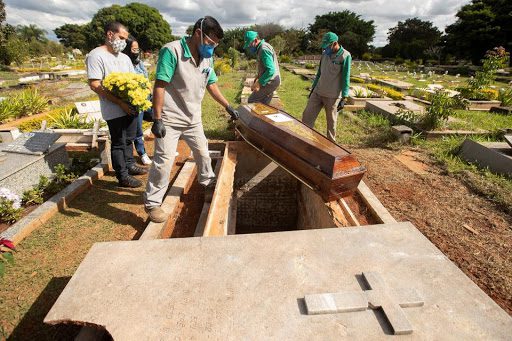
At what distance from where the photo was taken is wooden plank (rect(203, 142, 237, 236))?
2.34 m

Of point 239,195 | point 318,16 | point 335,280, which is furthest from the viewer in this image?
point 318,16

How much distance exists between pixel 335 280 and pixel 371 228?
62 centimetres

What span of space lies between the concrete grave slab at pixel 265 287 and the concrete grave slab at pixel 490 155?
3.66 meters

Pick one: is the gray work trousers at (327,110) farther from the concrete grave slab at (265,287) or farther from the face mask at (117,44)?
the concrete grave slab at (265,287)

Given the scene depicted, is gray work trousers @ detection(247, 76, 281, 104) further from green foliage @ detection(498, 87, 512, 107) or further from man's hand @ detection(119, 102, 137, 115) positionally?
green foliage @ detection(498, 87, 512, 107)

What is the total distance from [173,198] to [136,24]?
175 ft

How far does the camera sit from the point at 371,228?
1.97 meters

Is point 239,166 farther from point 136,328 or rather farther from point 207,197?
point 136,328

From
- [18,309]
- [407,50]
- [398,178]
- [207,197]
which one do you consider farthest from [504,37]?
[18,309]

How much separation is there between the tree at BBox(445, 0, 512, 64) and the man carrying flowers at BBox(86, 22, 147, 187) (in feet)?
108

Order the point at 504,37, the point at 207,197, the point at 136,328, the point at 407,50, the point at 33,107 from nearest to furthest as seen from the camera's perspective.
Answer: the point at 136,328 < the point at 207,197 < the point at 33,107 < the point at 504,37 < the point at 407,50

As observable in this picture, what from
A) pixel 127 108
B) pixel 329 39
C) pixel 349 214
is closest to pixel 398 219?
pixel 349 214

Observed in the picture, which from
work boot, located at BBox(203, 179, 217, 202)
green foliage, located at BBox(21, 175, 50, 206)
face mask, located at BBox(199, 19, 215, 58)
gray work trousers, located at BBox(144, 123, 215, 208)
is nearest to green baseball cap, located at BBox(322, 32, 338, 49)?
face mask, located at BBox(199, 19, 215, 58)

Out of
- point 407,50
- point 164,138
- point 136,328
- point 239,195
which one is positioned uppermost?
point 407,50
